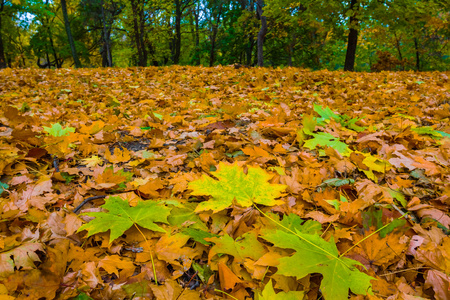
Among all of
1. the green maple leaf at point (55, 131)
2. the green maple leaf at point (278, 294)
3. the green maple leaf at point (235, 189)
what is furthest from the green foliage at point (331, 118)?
the green maple leaf at point (55, 131)

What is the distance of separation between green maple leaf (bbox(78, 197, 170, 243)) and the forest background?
25.8 feet

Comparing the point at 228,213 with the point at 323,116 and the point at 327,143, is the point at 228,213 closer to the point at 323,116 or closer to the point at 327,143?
the point at 327,143

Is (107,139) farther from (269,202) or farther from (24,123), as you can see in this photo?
Result: (269,202)

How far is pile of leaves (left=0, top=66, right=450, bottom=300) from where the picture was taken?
84cm

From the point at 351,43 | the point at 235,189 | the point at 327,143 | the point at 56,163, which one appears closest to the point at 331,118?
the point at 327,143

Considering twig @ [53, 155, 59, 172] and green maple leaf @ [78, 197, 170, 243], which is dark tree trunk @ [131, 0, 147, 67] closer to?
twig @ [53, 155, 59, 172]

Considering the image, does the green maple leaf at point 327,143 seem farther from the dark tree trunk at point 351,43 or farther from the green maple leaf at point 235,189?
the dark tree trunk at point 351,43

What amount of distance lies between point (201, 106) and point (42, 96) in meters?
2.84

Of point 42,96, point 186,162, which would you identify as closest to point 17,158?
point 186,162

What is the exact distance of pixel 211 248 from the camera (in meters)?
0.96

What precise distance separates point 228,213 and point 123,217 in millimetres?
493

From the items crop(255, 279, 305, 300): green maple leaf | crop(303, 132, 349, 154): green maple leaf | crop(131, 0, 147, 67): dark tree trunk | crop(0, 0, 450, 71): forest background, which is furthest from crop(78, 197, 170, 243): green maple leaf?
crop(131, 0, 147, 67): dark tree trunk

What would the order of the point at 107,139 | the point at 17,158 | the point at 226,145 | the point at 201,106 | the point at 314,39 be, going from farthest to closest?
the point at 314,39
the point at 201,106
the point at 107,139
the point at 226,145
the point at 17,158

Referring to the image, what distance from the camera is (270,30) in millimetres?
13117
